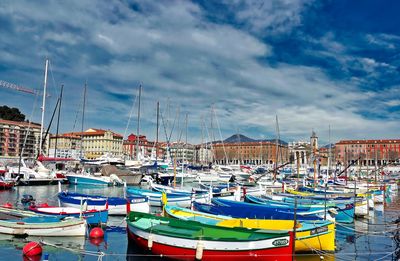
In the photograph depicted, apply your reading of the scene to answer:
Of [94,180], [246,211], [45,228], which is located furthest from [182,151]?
[45,228]

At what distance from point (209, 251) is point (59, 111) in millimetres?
62996

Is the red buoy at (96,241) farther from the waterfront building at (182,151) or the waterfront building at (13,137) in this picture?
the waterfront building at (13,137)

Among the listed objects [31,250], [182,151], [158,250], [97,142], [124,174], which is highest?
[97,142]

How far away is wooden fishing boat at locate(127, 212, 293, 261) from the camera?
1429 centimetres

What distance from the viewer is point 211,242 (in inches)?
573

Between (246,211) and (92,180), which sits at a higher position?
(246,211)

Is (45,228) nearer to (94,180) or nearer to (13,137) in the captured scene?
(94,180)

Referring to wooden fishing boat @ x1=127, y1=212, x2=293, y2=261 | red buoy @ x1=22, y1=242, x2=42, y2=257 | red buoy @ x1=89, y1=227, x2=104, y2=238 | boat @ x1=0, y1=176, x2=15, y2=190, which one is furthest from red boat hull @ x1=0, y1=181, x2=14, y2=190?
wooden fishing boat @ x1=127, y1=212, x2=293, y2=261

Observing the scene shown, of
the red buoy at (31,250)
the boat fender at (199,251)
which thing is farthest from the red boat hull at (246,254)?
the red buoy at (31,250)

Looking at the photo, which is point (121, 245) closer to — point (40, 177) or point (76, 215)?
point (76, 215)

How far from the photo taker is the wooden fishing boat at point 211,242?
14.3m

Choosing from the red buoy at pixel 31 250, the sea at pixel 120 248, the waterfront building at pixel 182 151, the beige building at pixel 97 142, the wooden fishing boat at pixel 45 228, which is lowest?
the sea at pixel 120 248

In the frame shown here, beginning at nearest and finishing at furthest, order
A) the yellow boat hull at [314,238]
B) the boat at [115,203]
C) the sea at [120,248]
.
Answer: the sea at [120,248], the yellow boat hull at [314,238], the boat at [115,203]

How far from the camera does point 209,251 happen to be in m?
14.6
